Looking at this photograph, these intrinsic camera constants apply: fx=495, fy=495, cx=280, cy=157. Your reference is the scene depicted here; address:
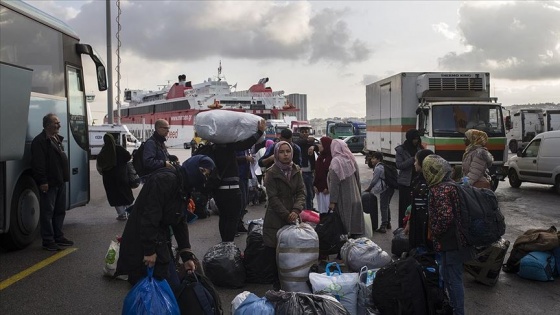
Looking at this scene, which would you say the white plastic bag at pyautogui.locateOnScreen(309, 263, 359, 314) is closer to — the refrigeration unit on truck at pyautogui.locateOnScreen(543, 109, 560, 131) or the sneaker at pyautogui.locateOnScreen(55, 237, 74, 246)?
the sneaker at pyautogui.locateOnScreen(55, 237, 74, 246)

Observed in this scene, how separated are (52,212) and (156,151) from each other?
1813 mm

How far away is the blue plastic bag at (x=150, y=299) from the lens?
133 inches

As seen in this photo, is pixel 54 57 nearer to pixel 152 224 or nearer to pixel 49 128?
pixel 49 128

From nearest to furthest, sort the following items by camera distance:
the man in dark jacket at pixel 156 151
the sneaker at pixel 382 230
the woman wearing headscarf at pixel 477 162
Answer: the man in dark jacket at pixel 156 151 → the woman wearing headscarf at pixel 477 162 → the sneaker at pixel 382 230

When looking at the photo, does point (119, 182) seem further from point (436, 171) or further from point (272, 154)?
point (436, 171)

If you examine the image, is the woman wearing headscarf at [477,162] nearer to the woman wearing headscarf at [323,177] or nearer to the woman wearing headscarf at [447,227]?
the woman wearing headscarf at [323,177]

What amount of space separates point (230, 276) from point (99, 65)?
5.97 meters

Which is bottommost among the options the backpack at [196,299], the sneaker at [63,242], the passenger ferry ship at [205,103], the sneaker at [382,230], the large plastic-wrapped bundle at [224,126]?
the sneaker at [382,230]

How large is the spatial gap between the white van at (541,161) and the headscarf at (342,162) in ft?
31.8

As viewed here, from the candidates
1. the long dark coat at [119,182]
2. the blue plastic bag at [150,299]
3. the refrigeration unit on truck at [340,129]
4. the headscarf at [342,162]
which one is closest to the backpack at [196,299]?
the blue plastic bag at [150,299]

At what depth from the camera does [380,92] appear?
1670 cm

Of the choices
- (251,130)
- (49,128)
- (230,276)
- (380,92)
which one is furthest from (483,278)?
(380,92)

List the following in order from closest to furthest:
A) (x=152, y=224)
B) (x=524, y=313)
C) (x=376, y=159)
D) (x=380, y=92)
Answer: (x=152, y=224), (x=524, y=313), (x=376, y=159), (x=380, y=92)

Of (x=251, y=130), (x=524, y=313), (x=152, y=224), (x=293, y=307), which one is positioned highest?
(x=251, y=130)
